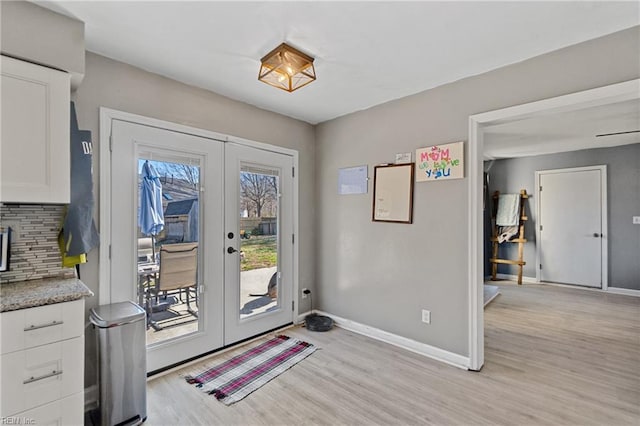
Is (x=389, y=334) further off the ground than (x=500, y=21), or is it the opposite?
(x=500, y=21)

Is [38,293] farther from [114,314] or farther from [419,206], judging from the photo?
[419,206]

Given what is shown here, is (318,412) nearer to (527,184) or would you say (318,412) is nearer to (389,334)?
(389,334)

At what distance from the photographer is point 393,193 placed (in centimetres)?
295

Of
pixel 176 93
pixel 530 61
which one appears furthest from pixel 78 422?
pixel 530 61

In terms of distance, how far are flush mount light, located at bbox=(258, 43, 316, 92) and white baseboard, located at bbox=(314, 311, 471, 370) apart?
8.17ft

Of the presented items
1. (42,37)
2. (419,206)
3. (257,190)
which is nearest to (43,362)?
(42,37)

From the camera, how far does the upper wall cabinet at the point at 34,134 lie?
153cm

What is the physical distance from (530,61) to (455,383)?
2461mm

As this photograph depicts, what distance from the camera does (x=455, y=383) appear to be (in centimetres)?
226

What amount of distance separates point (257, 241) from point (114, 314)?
1.44 meters

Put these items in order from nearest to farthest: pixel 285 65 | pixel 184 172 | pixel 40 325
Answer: pixel 40 325 → pixel 285 65 → pixel 184 172

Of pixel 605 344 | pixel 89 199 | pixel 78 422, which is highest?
pixel 89 199

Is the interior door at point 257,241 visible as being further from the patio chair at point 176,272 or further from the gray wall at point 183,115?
the patio chair at point 176,272

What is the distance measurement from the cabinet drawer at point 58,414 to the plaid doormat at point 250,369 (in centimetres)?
82
